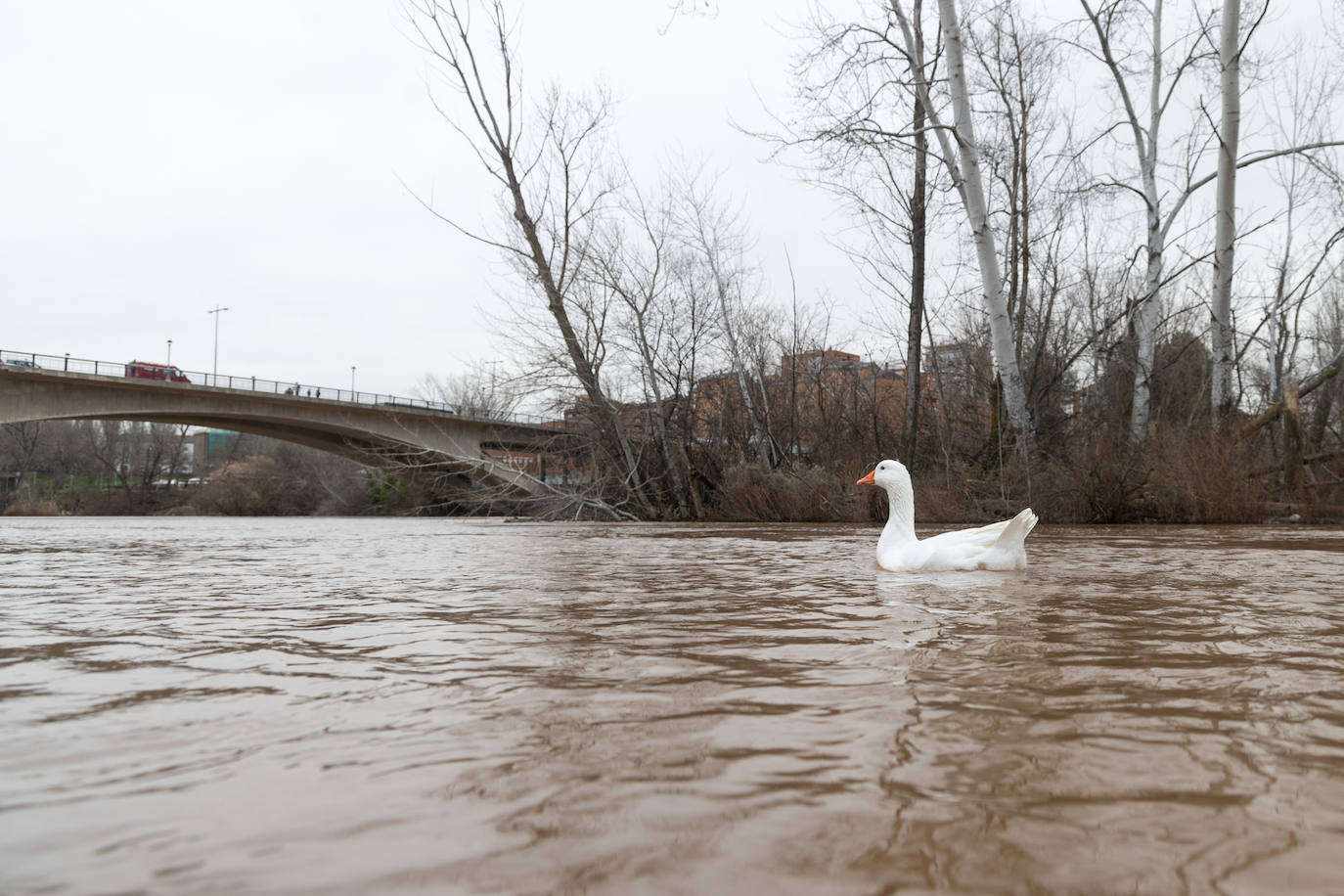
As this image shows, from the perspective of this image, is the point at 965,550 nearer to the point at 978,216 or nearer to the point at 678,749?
the point at 678,749

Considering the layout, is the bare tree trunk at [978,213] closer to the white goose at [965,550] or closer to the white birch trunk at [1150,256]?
the white birch trunk at [1150,256]

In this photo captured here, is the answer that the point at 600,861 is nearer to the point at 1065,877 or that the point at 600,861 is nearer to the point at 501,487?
Answer: the point at 1065,877

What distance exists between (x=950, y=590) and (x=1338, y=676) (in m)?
2.41

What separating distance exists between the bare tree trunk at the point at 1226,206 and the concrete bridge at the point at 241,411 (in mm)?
18145

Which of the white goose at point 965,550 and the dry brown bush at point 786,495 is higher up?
the dry brown bush at point 786,495

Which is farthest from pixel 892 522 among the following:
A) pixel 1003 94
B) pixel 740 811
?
pixel 1003 94

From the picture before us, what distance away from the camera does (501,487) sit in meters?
19.9

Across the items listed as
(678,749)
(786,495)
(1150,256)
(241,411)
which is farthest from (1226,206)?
(241,411)

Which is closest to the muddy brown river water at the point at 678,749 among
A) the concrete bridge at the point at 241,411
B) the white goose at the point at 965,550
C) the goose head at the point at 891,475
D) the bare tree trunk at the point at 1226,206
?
the white goose at the point at 965,550

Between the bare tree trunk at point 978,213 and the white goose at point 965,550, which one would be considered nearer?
the white goose at point 965,550

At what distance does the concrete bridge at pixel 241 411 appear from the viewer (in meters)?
31.1

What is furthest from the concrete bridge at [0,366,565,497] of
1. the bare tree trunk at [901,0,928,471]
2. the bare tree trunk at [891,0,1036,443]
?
the bare tree trunk at [891,0,1036,443]

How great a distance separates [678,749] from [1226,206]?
15.0 m

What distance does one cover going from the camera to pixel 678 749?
182cm
